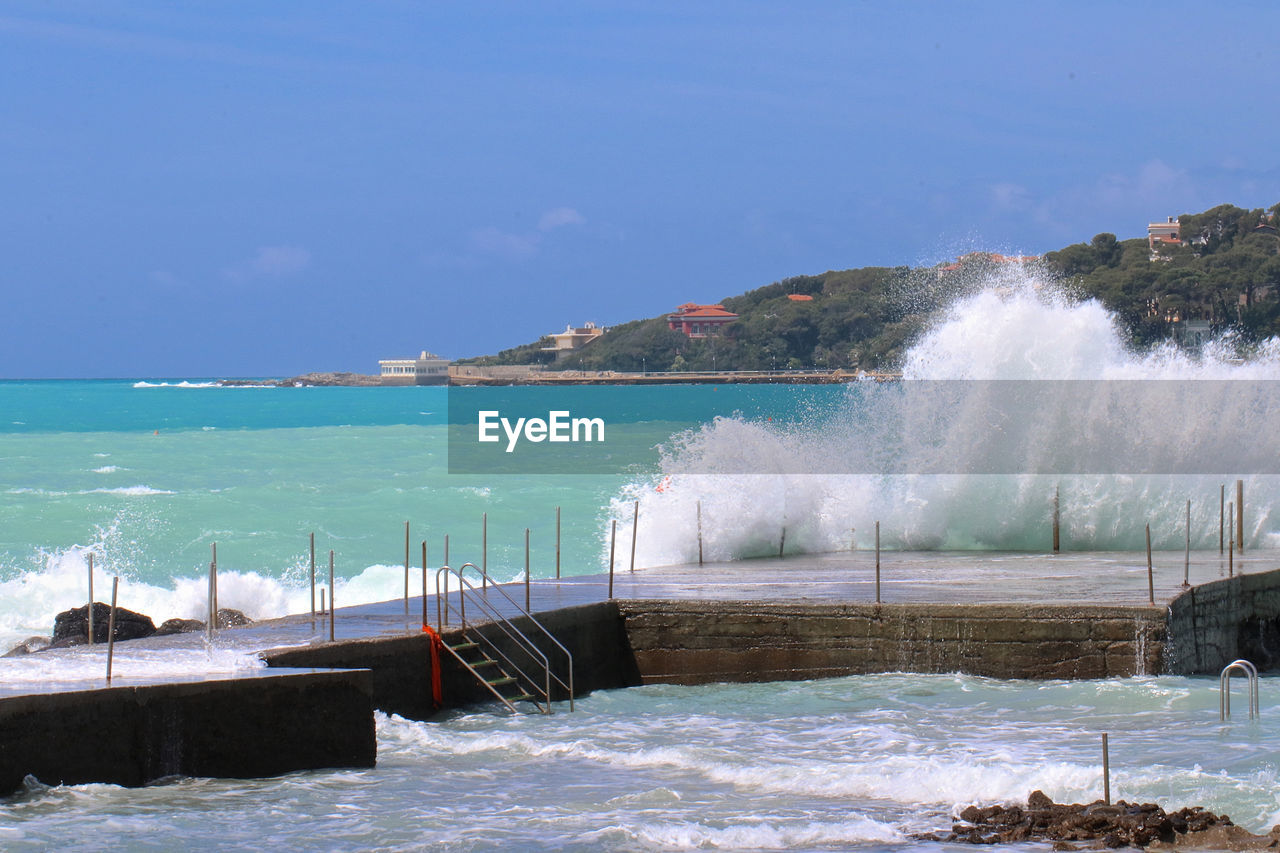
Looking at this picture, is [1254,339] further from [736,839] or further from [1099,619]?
[736,839]

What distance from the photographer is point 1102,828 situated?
26.8ft

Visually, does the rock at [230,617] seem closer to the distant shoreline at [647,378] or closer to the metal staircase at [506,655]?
the metal staircase at [506,655]

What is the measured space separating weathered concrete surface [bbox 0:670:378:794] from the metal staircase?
212 cm

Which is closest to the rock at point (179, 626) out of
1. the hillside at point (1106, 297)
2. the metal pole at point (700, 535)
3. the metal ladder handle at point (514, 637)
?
the metal ladder handle at point (514, 637)

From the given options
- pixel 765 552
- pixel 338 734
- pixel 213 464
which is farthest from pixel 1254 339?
pixel 338 734

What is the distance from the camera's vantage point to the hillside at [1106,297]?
74.8 m

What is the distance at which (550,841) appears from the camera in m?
8.36

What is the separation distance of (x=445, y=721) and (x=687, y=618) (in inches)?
119

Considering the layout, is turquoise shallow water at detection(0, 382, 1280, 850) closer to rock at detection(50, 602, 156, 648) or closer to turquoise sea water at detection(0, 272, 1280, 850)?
turquoise sea water at detection(0, 272, 1280, 850)

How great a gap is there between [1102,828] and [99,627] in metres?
11.6

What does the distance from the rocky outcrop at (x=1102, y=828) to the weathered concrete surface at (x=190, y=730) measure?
4153mm

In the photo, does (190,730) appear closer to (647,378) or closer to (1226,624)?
(1226,624)

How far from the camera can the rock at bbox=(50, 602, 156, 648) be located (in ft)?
51.5

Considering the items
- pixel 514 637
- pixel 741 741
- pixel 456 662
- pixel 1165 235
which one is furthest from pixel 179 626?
pixel 1165 235
